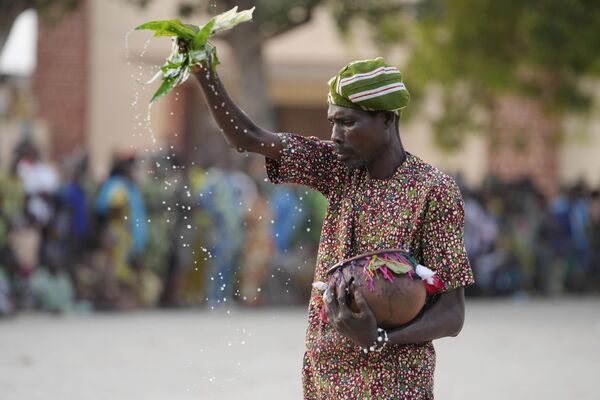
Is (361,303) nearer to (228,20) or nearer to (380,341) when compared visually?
(380,341)

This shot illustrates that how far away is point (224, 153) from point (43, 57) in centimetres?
563

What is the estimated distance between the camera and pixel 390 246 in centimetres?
384

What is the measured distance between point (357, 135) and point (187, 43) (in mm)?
702

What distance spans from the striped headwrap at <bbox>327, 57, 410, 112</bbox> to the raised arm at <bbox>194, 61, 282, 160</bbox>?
0.34 m

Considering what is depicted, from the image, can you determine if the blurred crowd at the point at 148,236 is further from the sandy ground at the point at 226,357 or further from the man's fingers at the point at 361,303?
the man's fingers at the point at 361,303

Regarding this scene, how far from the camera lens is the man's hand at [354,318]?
3646mm

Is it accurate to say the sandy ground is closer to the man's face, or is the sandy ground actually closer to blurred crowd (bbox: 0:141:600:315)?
blurred crowd (bbox: 0:141:600:315)

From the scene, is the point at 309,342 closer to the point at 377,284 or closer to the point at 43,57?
the point at 377,284

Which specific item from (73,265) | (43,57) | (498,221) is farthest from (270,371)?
(43,57)

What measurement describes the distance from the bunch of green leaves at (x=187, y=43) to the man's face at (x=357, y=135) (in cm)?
49

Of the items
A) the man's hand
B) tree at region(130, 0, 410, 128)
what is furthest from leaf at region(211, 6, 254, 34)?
tree at region(130, 0, 410, 128)

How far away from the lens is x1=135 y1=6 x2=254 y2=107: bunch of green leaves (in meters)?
Answer: 3.97

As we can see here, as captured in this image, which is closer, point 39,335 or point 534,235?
point 39,335

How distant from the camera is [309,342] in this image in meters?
4.00
